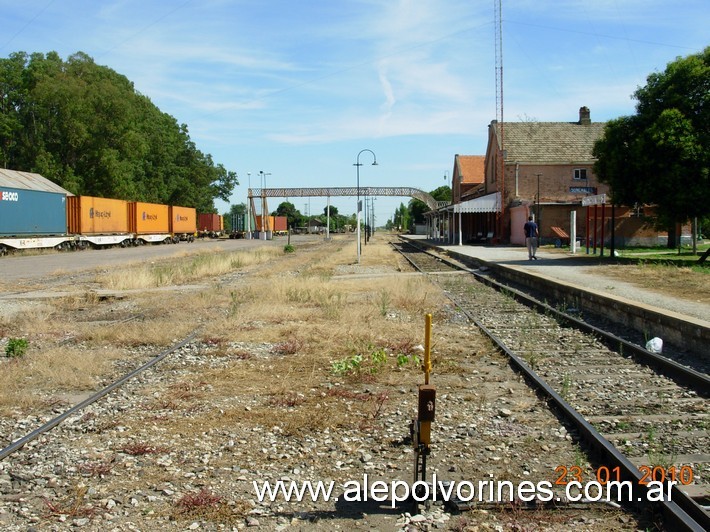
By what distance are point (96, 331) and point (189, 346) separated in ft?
6.60

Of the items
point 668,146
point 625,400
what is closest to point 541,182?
point 668,146

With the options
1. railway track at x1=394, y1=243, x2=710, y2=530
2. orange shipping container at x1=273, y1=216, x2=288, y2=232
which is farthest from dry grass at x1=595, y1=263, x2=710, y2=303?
orange shipping container at x1=273, y1=216, x2=288, y2=232

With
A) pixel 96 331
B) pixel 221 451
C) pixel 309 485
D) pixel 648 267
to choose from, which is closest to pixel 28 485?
pixel 221 451

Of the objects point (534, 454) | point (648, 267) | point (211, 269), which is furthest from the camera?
point (211, 269)

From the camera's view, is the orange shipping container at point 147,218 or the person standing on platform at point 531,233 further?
the orange shipping container at point 147,218

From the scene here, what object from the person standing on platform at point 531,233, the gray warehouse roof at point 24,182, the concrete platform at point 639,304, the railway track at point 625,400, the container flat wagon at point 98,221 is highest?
the gray warehouse roof at point 24,182

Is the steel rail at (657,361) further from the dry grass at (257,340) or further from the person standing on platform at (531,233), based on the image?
the person standing on platform at (531,233)

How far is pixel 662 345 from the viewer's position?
994 cm

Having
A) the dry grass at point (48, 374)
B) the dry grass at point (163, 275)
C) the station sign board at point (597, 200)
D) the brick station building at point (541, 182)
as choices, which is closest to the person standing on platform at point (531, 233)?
the station sign board at point (597, 200)

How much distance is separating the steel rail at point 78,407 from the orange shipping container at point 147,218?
150 feet

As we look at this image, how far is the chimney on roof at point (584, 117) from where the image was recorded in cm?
5019

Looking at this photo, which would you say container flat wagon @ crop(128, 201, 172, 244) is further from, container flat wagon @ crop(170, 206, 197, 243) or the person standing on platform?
the person standing on platform

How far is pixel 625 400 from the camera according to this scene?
22.2 feet

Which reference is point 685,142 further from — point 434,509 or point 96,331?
point 434,509
